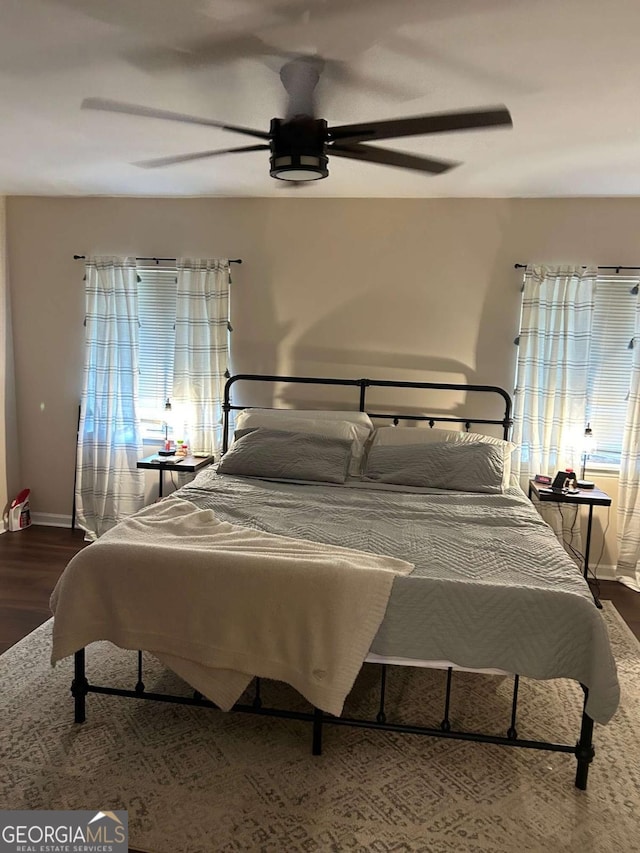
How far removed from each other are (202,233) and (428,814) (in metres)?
3.79

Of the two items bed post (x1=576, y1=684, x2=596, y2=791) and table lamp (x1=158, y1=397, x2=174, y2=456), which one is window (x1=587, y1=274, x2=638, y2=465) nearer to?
bed post (x1=576, y1=684, x2=596, y2=791)

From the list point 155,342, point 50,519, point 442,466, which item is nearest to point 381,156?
point 442,466

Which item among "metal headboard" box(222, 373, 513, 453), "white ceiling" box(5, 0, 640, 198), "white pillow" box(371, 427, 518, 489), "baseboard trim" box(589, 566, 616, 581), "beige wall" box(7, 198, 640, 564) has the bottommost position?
"baseboard trim" box(589, 566, 616, 581)

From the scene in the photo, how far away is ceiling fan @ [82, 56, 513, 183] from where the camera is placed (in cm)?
212

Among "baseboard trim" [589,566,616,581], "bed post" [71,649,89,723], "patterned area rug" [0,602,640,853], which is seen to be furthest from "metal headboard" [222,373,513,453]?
"bed post" [71,649,89,723]

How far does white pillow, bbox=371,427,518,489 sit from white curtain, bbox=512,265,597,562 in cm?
37

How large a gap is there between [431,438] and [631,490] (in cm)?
143

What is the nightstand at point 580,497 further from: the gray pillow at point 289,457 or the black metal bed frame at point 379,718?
the black metal bed frame at point 379,718

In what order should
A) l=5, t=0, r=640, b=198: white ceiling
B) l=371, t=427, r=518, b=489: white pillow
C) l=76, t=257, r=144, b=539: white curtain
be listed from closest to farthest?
1. l=5, t=0, r=640, b=198: white ceiling
2. l=371, t=427, r=518, b=489: white pillow
3. l=76, t=257, r=144, b=539: white curtain

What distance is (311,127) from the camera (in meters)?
2.28

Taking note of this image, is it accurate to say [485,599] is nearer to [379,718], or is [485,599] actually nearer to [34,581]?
[379,718]

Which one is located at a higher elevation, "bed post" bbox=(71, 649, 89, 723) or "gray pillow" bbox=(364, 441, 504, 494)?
"gray pillow" bbox=(364, 441, 504, 494)

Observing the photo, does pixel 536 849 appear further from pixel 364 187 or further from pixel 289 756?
pixel 364 187

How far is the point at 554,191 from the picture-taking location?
386 cm
